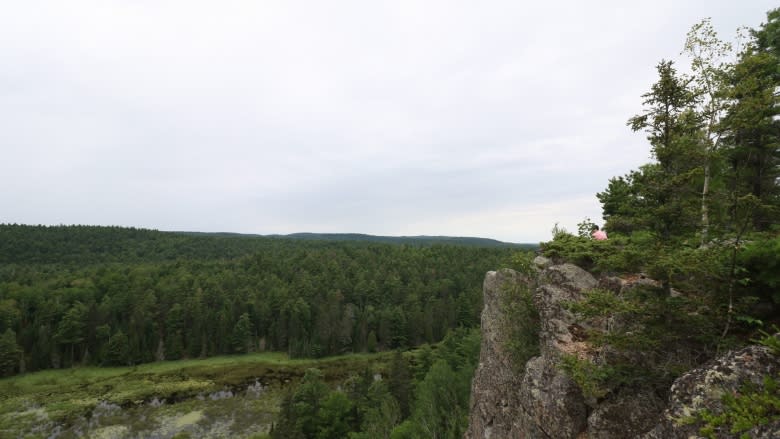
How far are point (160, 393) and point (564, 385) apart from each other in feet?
250

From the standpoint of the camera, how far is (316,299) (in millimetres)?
103625

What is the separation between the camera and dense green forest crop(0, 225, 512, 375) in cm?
8225

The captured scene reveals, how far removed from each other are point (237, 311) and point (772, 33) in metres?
108

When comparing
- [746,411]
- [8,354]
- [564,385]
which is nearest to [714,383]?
[746,411]

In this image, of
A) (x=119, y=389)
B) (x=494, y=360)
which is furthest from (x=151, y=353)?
(x=494, y=360)

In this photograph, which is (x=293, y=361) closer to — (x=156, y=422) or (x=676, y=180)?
(x=156, y=422)

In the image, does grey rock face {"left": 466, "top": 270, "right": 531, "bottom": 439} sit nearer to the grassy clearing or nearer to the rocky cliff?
the rocky cliff

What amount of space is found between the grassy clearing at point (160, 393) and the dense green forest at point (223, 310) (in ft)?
15.1

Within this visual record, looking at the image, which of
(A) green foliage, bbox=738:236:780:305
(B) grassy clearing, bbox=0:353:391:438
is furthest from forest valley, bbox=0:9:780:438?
(B) grassy clearing, bbox=0:353:391:438

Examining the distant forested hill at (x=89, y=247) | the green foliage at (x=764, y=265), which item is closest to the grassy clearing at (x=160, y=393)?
the green foliage at (x=764, y=265)

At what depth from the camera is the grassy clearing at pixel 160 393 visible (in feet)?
167

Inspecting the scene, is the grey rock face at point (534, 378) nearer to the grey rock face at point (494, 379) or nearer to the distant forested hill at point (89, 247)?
the grey rock face at point (494, 379)

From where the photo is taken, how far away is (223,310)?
94.1 meters

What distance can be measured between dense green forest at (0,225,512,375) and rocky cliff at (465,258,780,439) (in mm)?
74104
